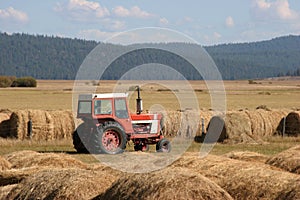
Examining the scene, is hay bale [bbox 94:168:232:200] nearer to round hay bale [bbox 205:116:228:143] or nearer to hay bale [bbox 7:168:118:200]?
hay bale [bbox 7:168:118:200]

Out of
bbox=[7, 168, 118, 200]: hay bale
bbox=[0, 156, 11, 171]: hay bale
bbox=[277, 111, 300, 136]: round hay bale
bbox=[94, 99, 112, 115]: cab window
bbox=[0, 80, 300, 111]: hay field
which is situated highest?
bbox=[0, 80, 300, 111]: hay field

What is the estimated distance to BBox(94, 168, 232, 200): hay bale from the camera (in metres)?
7.09

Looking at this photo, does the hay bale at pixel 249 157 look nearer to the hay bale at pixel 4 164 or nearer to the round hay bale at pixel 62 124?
the hay bale at pixel 4 164

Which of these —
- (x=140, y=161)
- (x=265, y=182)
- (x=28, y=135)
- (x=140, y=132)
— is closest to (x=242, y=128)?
(x=140, y=132)

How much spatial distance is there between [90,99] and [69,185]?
11.0 metres

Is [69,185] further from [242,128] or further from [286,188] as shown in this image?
[242,128]

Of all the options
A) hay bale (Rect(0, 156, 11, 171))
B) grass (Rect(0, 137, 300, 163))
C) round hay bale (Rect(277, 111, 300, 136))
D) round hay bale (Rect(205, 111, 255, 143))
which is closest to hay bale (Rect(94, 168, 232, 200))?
hay bale (Rect(0, 156, 11, 171))

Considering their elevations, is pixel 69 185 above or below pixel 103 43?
below

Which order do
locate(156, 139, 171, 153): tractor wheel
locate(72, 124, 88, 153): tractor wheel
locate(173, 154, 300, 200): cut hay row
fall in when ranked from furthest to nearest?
locate(156, 139, 171, 153): tractor wheel
locate(72, 124, 88, 153): tractor wheel
locate(173, 154, 300, 200): cut hay row

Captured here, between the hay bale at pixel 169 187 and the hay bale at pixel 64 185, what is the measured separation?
59cm

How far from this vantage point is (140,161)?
1098 centimetres

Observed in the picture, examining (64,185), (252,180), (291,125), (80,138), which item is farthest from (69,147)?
(252,180)

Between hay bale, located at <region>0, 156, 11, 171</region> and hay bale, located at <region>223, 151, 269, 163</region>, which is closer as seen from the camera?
hay bale, located at <region>0, 156, 11, 171</region>

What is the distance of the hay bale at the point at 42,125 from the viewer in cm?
2297
